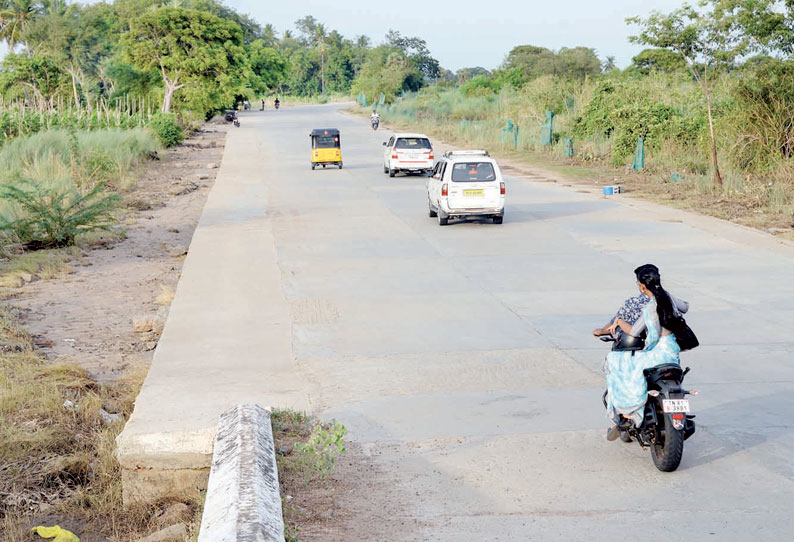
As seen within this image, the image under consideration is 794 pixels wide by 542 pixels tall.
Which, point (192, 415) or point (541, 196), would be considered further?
point (541, 196)

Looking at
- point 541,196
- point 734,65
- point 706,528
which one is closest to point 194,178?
point 541,196

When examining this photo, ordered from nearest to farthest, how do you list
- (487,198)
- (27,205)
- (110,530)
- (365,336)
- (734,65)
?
(110,530)
(365,336)
(27,205)
(487,198)
(734,65)

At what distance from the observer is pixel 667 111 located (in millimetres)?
32062

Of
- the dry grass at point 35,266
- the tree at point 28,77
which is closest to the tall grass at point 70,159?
the dry grass at point 35,266

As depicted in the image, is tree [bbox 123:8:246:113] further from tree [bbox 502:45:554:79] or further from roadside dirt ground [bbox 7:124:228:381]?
roadside dirt ground [bbox 7:124:228:381]

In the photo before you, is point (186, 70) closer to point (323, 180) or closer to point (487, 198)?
point (323, 180)

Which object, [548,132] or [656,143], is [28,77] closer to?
[548,132]

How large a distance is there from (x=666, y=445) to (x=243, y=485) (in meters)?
3.00

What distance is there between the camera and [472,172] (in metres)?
20.8

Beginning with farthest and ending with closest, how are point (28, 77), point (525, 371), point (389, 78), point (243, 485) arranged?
1. point (389, 78)
2. point (28, 77)
3. point (525, 371)
4. point (243, 485)

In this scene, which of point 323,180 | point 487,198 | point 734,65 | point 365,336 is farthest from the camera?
point 323,180

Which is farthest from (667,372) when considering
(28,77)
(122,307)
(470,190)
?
(28,77)

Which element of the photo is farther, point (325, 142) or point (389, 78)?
point (389, 78)

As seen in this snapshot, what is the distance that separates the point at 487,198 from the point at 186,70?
155 feet
